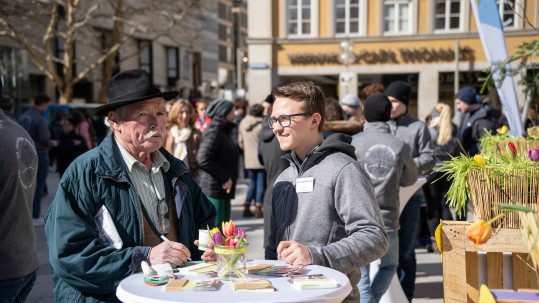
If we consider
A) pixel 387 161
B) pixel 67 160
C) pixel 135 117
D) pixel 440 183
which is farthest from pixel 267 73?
pixel 135 117

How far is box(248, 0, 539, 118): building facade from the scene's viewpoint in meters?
29.7

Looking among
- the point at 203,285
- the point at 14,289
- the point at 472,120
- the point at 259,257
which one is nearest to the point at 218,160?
the point at 259,257

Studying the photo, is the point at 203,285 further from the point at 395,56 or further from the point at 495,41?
the point at 395,56

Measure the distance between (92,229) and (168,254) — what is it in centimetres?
36

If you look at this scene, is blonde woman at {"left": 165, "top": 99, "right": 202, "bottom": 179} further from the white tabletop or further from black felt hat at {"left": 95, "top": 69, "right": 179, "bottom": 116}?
the white tabletop

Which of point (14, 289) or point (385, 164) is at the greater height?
point (385, 164)

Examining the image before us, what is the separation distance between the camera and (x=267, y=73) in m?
30.9

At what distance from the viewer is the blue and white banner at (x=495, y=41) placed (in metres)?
5.22

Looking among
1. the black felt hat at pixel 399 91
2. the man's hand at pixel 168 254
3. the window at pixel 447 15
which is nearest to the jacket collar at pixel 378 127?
the black felt hat at pixel 399 91

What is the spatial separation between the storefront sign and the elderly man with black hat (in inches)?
1099

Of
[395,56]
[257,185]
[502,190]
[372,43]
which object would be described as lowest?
[257,185]

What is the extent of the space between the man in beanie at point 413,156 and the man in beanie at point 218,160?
1820 mm

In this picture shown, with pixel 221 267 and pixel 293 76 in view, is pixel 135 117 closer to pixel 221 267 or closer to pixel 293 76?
pixel 221 267

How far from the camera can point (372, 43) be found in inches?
1195
